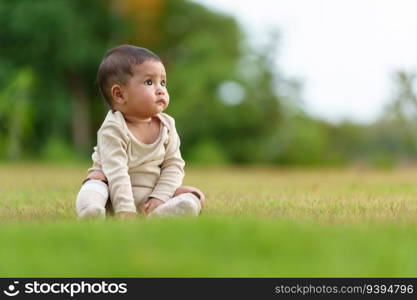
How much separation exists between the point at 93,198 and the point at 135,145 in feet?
1.54

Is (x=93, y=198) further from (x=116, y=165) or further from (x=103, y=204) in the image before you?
(x=116, y=165)

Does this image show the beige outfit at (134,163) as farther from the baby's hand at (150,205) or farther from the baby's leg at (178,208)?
the baby's leg at (178,208)

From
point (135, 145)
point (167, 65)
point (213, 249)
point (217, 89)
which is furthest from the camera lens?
point (167, 65)

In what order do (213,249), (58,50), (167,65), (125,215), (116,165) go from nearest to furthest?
1. (213,249)
2. (125,215)
3. (116,165)
4. (58,50)
5. (167,65)

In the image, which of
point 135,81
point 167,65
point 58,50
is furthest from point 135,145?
point 167,65

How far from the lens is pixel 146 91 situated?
430 cm

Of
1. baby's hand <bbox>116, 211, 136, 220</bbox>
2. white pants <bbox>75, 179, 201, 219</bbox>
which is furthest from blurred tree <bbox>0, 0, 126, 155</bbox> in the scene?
baby's hand <bbox>116, 211, 136, 220</bbox>

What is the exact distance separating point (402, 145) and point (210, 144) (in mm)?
4814

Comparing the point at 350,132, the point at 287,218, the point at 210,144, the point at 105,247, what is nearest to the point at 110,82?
the point at 287,218

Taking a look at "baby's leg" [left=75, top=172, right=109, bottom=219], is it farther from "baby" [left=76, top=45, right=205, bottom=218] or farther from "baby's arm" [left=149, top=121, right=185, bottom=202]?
"baby's arm" [left=149, top=121, right=185, bottom=202]

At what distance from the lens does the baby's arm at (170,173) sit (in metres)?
4.32

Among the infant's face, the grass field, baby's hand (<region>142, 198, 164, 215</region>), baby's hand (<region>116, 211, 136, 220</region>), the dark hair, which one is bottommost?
the grass field

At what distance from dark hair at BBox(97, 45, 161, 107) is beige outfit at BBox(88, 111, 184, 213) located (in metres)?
0.20

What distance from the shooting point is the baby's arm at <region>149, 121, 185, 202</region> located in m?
4.32
